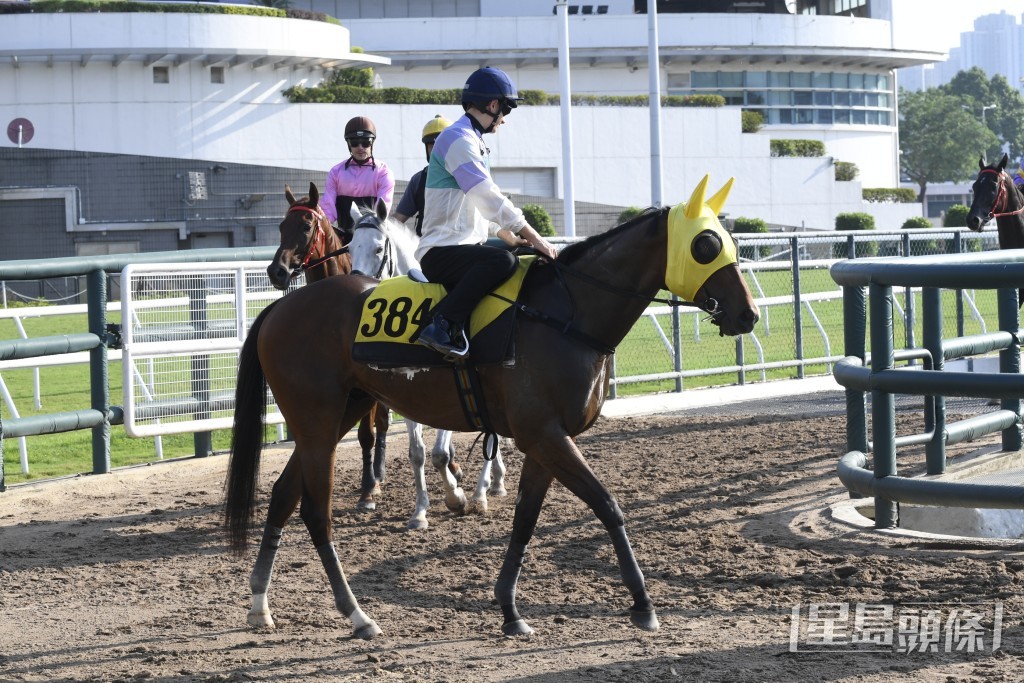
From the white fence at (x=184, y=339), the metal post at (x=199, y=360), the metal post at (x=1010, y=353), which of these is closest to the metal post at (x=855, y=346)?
the metal post at (x=1010, y=353)

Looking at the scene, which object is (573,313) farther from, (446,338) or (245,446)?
(245,446)

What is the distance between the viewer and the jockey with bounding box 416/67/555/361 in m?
5.66

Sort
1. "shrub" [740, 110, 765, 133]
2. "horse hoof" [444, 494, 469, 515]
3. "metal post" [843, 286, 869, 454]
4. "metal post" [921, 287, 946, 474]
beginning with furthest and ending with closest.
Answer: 1. "shrub" [740, 110, 765, 133]
2. "horse hoof" [444, 494, 469, 515]
3. "metal post" [921, 287, 946, 474]
4. "metal post" [843, 286, 869, 454]

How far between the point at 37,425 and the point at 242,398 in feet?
11.0

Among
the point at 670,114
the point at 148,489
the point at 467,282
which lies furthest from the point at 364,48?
the point at 467,282

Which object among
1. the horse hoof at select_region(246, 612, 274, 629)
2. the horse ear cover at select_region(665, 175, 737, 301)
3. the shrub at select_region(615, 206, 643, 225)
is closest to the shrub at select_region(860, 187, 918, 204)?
the shrub at select_region(615, 206, 643, 225)

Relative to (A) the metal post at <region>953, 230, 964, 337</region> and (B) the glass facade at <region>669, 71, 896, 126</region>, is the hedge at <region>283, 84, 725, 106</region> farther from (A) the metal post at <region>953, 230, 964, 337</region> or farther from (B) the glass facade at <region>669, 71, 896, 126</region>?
(A) the metal post at <region>953, 230, 964, 337</region>

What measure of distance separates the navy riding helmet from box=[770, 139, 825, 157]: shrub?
41.3 m

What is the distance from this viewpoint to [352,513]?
27.2 feet

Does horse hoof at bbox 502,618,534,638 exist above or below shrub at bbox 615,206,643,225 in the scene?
below

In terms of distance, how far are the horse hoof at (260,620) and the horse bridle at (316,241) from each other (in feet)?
9.85

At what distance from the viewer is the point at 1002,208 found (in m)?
14.0

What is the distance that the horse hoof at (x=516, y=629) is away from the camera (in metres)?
5.45

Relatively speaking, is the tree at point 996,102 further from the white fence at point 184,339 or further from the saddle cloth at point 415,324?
the saddle cloth at point 415,324
